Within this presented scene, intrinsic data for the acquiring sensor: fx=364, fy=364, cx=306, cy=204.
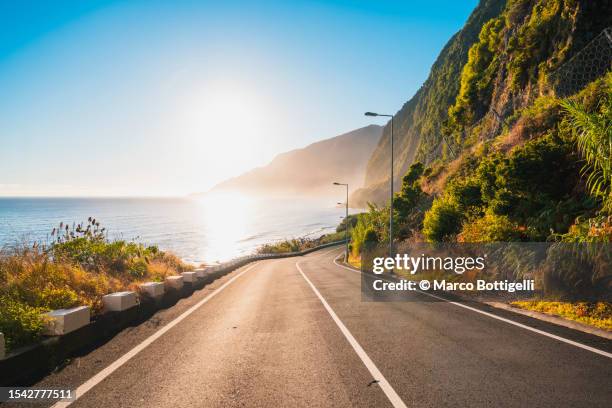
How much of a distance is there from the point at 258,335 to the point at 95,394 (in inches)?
114

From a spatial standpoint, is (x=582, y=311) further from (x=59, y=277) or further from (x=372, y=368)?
(x=59, y=277)

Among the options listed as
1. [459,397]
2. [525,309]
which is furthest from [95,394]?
[525,309]

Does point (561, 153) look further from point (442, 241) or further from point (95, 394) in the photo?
point (95, 394)

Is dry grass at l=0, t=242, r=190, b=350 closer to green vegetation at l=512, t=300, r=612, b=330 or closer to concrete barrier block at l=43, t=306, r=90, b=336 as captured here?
concrete barrier block at l=43, t=306, r=90, b=336

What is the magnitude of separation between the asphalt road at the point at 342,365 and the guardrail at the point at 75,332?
31cm

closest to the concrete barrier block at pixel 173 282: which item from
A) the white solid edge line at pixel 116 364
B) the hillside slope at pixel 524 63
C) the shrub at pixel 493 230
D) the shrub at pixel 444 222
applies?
the white solid edge line at pixel 116 364

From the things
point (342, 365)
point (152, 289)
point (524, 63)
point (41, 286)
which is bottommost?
point (342, 365)

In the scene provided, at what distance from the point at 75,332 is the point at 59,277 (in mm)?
2533

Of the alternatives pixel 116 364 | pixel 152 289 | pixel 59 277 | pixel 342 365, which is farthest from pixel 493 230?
pixel 59 277

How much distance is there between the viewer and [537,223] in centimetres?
1138

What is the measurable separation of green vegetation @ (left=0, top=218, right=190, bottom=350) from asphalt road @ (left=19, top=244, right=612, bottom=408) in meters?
1.05

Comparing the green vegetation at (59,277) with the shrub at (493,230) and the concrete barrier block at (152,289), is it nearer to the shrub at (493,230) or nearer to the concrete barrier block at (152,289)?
the concrete barrier block at (152,289)

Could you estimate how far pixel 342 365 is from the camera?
5.00m

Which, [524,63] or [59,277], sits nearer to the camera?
[59,277]
